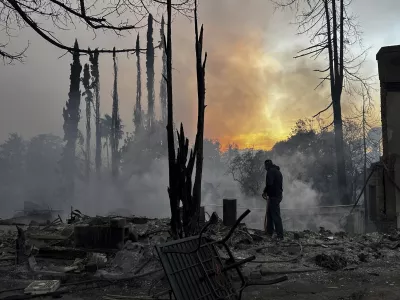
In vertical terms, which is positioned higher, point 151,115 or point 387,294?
point 151,115

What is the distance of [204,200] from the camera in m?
31.0

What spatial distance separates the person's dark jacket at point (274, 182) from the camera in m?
9.38

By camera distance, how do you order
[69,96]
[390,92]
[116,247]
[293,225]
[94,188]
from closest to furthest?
[116,247] → [390,92] → [293,225] → [94,188] → [69,96]

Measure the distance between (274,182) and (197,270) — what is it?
6.26 m

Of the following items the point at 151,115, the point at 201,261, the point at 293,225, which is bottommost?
the point at 293,225

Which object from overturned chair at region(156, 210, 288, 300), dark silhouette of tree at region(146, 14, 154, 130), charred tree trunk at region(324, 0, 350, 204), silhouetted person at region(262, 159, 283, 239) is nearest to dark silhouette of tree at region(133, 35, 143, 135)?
dark silhouette of tree at region(146, 14, 154, 130)

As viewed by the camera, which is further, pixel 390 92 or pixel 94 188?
pixel 94 188

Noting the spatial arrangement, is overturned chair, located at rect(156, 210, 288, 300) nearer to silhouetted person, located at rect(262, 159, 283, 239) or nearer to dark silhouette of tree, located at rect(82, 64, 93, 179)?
silhouetted person, located at rect(262, 159, 283, 239)

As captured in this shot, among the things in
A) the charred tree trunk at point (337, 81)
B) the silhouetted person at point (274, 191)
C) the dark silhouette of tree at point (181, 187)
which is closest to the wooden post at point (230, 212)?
the silhouetted person at point (274, 191)

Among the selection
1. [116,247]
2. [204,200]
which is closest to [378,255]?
[116,247]

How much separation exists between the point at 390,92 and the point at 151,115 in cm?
3402

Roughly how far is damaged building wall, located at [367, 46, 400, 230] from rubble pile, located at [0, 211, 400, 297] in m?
2.55

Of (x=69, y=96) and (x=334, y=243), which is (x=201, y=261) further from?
(x=69, y=96)

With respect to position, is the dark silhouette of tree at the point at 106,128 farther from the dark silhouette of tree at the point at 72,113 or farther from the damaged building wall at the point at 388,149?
the damaged building wall at the point at 388,149
